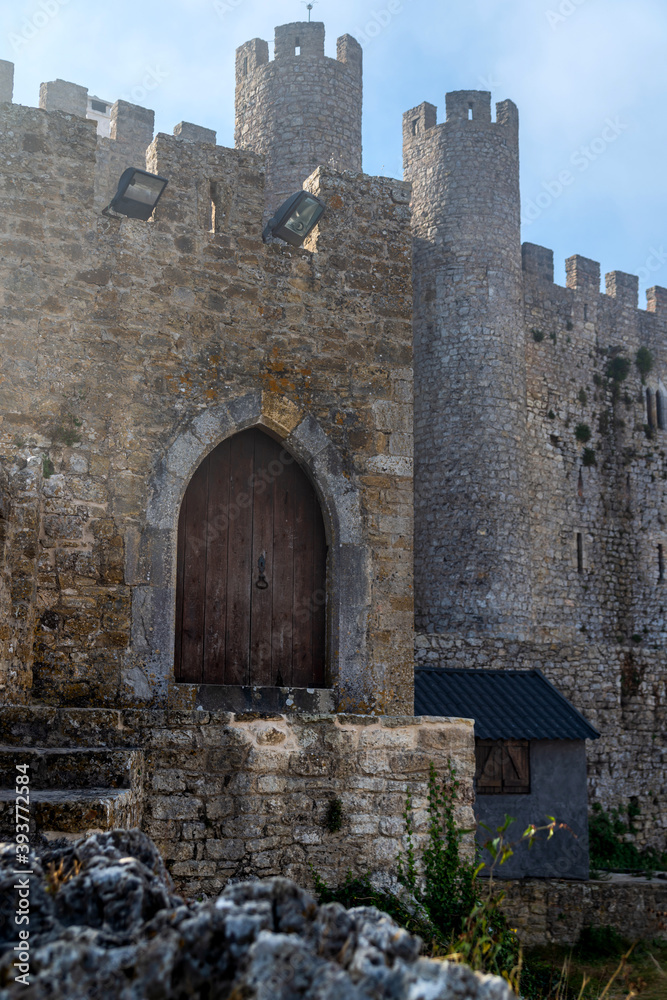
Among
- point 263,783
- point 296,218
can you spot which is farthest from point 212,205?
point 263,783

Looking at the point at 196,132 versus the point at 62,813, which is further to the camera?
the point at 196,132

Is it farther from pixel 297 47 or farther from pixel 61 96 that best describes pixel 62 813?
pixel 61 96

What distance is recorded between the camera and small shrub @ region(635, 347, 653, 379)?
2133 cm

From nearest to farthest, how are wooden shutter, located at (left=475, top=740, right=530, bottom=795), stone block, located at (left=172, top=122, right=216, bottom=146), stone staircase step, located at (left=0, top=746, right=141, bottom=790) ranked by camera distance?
stone staircase step, located at (left=0, top=746, right=141, bottom=790)
wooden shutter, located at (left=475, top=740, right=530, bottom=795)
stone block, located at (left=172, top=122, right=216, bottom=146)

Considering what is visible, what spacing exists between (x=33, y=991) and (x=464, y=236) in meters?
17.6

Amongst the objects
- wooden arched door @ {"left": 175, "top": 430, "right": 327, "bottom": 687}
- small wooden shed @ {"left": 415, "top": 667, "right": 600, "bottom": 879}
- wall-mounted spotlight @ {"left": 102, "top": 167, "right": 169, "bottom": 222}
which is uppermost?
wall-mounted spotlight @ {"left": 102, "top": 167, "right": 169, "bottom": 222}

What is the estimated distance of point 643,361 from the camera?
69.9 ft

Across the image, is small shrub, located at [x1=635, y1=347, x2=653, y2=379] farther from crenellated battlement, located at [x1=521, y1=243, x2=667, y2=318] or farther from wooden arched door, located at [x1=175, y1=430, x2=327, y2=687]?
wooden arched door, located at [x1=175, y1=430, x2=327, y2=687]

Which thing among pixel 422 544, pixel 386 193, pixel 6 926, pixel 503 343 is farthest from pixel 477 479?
pixel 6 926

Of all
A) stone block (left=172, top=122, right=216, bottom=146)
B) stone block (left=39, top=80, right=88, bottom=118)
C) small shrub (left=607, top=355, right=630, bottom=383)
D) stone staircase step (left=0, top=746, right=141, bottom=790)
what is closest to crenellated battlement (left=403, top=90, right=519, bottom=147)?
stone block (left=172, top=122, right=216, bottom=146)

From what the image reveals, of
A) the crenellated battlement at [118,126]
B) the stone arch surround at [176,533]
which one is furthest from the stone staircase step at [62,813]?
the crenellated battlement at [118,126]

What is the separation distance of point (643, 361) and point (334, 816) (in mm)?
18523

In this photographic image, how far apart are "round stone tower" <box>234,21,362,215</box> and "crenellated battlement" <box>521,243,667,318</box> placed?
437 centimetres

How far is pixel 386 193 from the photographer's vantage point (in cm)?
617
